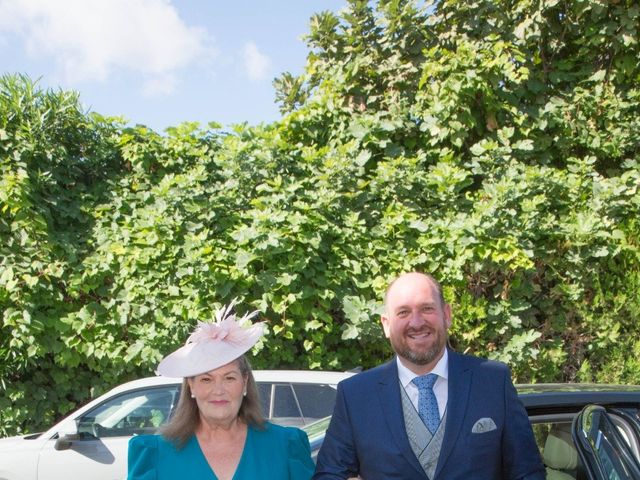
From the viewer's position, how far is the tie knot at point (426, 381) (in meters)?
2.94

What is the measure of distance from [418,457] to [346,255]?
5.24m

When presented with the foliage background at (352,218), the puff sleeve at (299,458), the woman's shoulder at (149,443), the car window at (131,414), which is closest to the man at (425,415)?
the puff sleeve at (299,458)

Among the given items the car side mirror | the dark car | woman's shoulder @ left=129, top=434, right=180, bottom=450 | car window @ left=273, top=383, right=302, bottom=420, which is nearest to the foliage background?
car window @ left=273, top=383, right=302, bottom=420

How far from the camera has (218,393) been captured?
9.68ft

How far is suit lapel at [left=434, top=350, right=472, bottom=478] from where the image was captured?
276cm

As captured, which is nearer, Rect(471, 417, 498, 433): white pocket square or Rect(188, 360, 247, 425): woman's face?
Rect(471, 417, 498, 433): white pocket square

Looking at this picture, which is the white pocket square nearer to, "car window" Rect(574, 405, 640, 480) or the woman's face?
"car window" Rect(574, 405, 640, 480)

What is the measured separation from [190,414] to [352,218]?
16.9 feet

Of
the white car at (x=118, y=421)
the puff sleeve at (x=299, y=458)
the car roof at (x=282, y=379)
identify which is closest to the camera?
the puff sleeve at (x=299, y=458)

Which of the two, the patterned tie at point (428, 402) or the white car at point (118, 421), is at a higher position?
the white car at point (118, 421)

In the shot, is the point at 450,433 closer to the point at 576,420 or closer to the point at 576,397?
the point at 576,420

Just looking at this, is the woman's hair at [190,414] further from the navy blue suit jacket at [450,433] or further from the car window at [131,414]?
the car window at [131,414]

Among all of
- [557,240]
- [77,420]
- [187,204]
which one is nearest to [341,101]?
[187,204]

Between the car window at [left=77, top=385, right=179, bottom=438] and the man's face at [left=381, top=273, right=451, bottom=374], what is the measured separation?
3.80 meters
